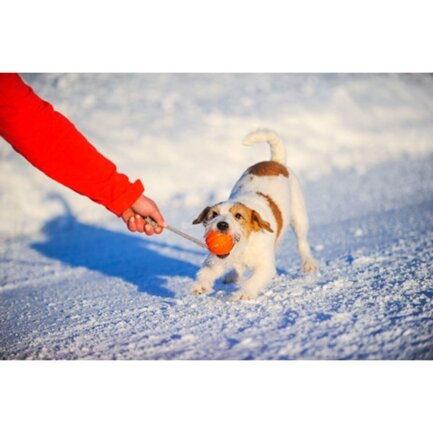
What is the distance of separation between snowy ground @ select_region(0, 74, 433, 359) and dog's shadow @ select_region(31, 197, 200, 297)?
2 cm

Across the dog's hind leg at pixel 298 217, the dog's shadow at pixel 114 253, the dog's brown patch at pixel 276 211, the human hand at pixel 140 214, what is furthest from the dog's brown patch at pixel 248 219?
the dog's hind leg at pixel 298 217

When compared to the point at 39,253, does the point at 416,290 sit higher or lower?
lower

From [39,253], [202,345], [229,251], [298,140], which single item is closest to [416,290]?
[229,251]

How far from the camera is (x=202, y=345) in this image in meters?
2.49

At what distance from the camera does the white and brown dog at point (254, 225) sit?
3.07 meters

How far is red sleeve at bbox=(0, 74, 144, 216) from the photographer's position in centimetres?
201

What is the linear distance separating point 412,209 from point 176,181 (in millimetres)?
2770

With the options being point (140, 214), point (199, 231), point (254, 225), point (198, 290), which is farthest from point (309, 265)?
point (199, 231)

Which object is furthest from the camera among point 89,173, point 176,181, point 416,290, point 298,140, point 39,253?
point 298,140

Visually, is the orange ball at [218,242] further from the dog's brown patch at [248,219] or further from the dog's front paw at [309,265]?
the dog's front paw at [309,265]

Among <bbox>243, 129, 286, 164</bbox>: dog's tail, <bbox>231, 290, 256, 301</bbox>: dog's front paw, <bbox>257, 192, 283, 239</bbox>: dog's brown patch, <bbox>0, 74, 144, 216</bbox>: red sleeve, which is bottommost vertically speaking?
<bbox>231, 290, 256, 301</bbox>: dog's front paw

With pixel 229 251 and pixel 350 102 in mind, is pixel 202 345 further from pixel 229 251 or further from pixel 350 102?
pixel 350 102

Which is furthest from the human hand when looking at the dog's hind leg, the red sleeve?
the dog's hind leg

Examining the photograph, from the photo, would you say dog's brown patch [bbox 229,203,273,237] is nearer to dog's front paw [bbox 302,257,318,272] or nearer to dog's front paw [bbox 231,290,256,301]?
dog's front paw [bbox 231,290,256,301]
